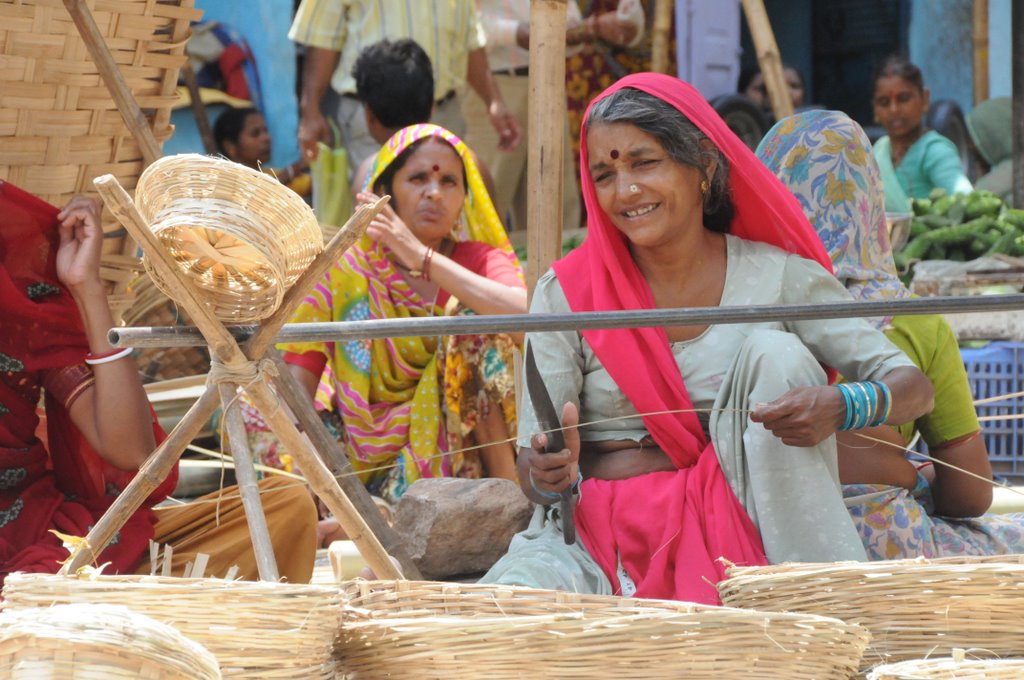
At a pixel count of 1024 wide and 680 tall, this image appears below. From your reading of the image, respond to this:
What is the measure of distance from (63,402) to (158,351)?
7.93 feet

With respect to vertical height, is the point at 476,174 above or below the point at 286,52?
below

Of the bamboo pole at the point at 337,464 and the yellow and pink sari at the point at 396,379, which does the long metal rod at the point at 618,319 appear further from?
the yellow and pink sari at the point at 396,379

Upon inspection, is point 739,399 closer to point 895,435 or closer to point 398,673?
point 895,435

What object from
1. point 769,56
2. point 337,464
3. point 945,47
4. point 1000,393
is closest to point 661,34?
point 769,56

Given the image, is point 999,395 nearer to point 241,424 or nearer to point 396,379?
point 396,379

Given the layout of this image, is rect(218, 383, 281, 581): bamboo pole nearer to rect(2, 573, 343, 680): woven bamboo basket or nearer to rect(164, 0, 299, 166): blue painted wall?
rect(2, 573, 343, 680): woven bamboo basket

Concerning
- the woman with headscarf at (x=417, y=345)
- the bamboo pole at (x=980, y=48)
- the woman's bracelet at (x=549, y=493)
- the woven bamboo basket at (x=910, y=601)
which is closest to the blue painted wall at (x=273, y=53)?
the woman with headscarf at (x=417, y=345)

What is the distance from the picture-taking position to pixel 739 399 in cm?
278

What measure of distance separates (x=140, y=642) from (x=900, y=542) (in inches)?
79.6

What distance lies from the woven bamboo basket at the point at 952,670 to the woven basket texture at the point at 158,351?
3.73 metres

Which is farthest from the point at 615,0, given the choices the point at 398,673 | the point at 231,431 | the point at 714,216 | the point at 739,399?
the point at 398,673

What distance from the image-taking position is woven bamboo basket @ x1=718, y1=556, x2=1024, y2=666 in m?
2.13

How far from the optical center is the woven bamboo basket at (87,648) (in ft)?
4.99

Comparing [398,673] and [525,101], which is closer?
[398,673]
